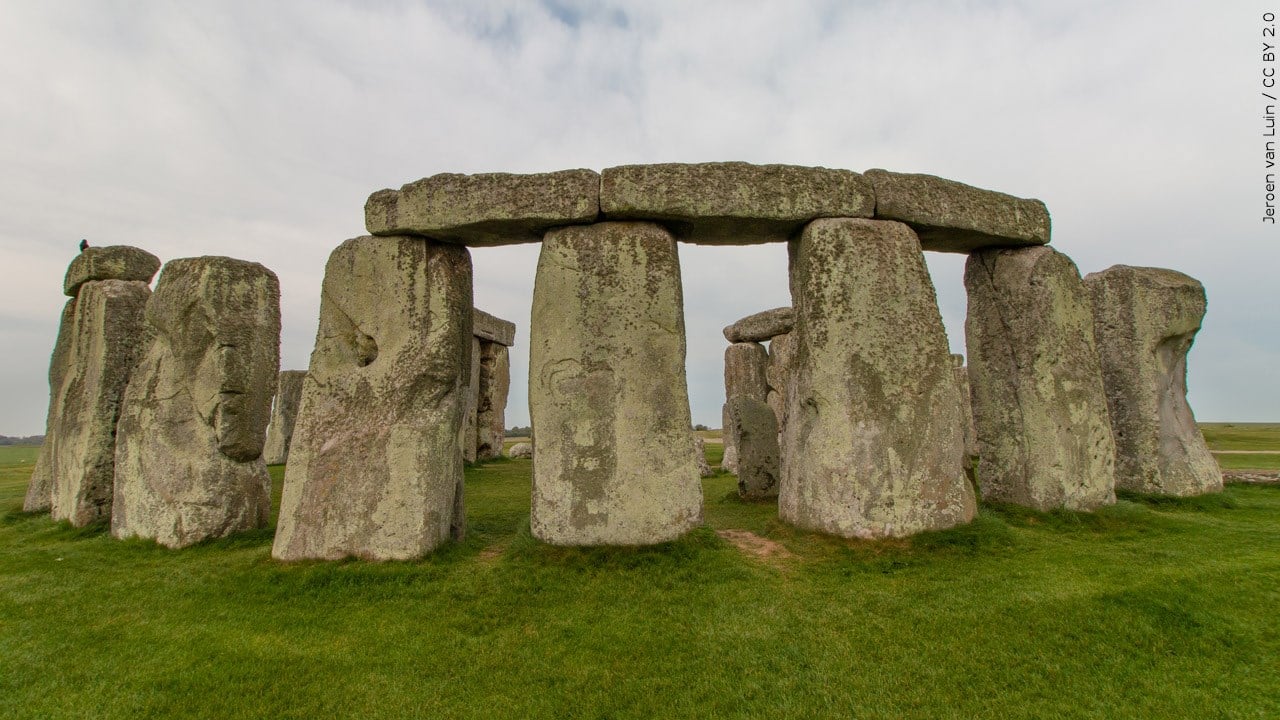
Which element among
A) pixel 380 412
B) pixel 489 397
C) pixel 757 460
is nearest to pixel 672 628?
pixel 380 412

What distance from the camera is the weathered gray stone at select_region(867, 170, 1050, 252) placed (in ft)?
20.1

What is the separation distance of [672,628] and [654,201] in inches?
138

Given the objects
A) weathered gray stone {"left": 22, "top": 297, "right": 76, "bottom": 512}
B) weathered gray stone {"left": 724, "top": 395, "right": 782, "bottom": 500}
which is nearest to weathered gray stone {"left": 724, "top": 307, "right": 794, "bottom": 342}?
weathered gray stone {"left": 724, "top": 395, "right": 782, "bottom": 500}

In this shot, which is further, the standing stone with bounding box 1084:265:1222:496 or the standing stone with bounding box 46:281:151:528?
the standing stone with bounding box 1084:265:1222:496

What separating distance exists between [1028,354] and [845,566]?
3.50 meters

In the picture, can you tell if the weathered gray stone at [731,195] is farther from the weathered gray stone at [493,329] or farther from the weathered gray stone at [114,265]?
the weathered gray stone at [493,329]

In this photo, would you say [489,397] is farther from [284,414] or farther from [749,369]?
[749,369]

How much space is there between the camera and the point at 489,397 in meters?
15.6

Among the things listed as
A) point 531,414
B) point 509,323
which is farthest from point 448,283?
point 509,323

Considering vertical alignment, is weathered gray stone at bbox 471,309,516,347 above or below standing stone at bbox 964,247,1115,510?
above

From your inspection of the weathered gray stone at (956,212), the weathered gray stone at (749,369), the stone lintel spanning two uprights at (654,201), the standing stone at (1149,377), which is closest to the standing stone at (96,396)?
the stone lintel spanning two uprights at (654,201)

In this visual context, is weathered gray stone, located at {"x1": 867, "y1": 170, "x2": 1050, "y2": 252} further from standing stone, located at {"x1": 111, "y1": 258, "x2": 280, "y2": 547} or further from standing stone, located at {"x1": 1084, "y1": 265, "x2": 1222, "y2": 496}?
standing stone, located at {"x1": 111, "y1": 258, "x2": 280, "y2": 547}

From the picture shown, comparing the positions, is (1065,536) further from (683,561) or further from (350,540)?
(350,540)

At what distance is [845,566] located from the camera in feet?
16.6
